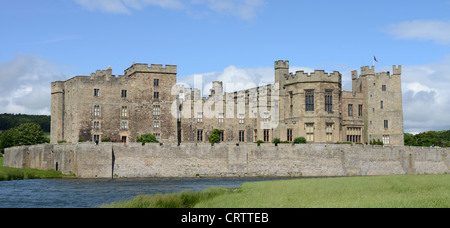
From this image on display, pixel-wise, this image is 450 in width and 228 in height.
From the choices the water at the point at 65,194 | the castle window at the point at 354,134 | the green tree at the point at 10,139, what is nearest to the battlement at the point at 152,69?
the water at the point at 65,194

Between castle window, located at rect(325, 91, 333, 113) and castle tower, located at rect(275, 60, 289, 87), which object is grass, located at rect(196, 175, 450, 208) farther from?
castle tower, located at rect(275, 60, 289, 87)

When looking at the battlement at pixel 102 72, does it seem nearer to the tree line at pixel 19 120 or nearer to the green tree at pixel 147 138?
the green tree at pixel 147 138

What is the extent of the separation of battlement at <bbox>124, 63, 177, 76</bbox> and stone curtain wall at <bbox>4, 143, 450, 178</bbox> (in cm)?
1342

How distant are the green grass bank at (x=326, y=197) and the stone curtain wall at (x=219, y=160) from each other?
23.7 meters

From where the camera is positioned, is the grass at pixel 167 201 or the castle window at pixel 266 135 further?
the castle window at pixel 266 135

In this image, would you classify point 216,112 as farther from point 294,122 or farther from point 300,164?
point 300,164

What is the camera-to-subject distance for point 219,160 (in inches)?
2527

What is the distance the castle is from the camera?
69875 mm

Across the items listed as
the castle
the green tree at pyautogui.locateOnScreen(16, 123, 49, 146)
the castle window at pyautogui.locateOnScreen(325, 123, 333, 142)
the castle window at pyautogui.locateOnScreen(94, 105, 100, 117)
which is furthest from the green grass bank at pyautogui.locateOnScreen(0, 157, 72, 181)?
the green tree at pyautogui.locateOnScreen(16, 123, 49, 146)

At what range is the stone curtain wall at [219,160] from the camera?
196 feet

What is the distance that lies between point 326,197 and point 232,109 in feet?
171

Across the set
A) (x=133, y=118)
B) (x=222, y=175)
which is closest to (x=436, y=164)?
(x=222, y=175)
